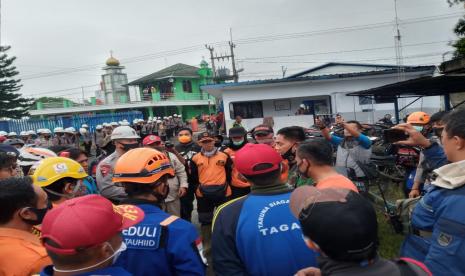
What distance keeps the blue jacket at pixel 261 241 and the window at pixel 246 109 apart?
1866 cm

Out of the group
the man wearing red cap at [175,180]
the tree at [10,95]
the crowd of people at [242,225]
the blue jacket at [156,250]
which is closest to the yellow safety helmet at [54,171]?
the crowd of people at [242,225]

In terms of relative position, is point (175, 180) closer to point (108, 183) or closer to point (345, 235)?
point (108, 183)

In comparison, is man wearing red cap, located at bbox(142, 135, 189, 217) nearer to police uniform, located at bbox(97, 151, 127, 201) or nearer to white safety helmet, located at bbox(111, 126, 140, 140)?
white safety helmet, located at bbox(111, 126, 140, 140)

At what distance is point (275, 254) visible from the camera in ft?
6.48

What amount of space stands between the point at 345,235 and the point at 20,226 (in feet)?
6.03

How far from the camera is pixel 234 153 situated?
5.43 meters

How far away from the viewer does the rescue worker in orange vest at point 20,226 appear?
5.95 ft

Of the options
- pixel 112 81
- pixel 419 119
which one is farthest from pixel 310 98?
pixel 112 81

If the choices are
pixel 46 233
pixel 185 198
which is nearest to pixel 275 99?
pixel 185 198

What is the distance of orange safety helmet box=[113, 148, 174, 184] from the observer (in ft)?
7.11

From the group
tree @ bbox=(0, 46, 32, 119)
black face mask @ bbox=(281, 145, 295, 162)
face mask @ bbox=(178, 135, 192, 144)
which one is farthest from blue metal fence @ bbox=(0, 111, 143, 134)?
black face mask @ bbox=(281, 145, 295, 162)

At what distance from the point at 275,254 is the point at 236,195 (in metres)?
3.30

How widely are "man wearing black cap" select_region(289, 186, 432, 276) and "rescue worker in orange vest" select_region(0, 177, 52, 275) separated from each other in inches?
54.6

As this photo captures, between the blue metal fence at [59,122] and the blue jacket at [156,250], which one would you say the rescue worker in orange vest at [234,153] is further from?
the blue metal fence at [59,122]
